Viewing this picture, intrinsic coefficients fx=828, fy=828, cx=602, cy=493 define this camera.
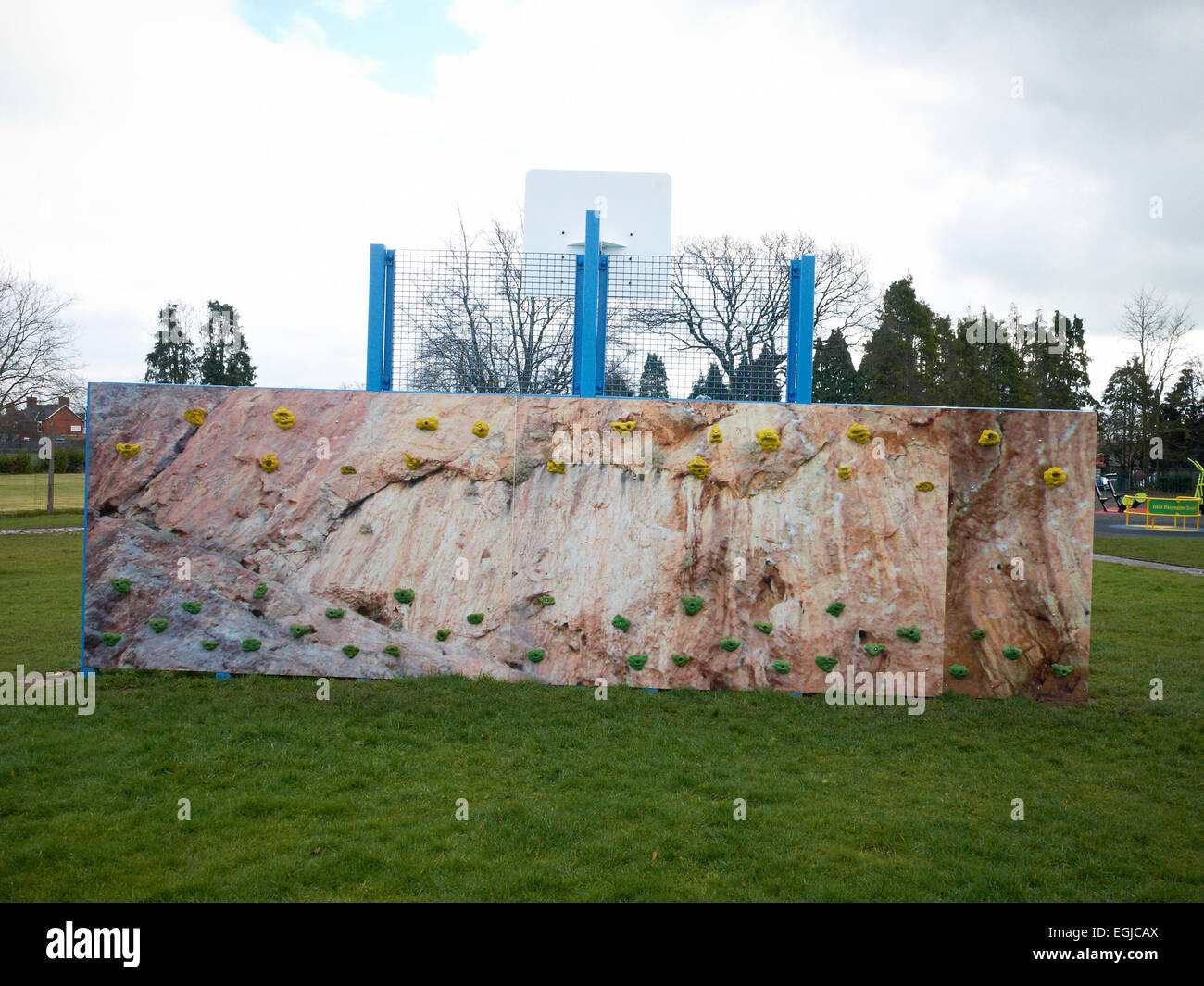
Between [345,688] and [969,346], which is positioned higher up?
[969,346]

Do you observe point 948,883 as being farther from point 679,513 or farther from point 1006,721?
point 679,513

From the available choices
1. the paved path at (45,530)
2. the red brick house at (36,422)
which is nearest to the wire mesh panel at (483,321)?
the paved path at (45,530)

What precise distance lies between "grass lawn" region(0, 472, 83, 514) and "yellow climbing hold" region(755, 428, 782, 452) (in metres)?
26.7

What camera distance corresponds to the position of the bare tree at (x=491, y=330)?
8.23 m

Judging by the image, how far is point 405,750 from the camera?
18.5 feet

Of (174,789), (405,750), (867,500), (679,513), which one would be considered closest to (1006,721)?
(867,500)

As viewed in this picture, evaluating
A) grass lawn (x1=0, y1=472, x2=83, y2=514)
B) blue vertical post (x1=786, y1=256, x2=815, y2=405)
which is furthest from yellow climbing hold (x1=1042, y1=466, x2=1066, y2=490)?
grass lawn (x1=0, y1=472, x2=83, y2=514)

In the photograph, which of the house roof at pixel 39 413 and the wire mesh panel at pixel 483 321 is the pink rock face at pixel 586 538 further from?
the house roof at pixel 39 413

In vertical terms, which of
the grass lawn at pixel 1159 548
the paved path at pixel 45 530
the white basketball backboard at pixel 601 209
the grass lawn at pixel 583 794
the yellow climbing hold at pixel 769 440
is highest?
the white basketball backboard at pixel 601 209

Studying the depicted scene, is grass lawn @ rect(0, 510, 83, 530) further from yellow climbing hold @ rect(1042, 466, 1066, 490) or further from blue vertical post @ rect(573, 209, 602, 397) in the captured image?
yellow climbing hold @ rect(1042, 466, 1066, 490)

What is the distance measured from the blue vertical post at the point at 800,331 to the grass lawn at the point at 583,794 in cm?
294

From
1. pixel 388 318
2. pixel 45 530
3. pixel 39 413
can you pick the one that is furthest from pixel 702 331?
pixel 39 413

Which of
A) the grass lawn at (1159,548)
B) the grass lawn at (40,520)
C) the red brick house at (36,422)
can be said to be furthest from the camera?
the red brick house at (36,422)
